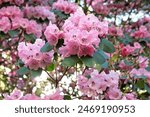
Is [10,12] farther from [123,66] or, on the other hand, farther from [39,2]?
[123,66]

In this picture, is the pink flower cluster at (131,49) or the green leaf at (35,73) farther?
the pink flower cluster at (131,49)

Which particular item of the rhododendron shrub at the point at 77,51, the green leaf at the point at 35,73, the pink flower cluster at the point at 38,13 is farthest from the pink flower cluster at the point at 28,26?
the green leaf at the point at 35,73

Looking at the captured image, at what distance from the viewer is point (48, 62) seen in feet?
7.03

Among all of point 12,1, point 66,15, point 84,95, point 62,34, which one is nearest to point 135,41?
point 66,15

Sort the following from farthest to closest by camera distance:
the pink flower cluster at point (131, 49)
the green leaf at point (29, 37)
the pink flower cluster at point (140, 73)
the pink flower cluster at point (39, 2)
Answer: the pink flower cluster at point (39, 2) → the pink flower cluster at point (131, 49) → the green leaf at point (29, 37) → the pink flower cluster at point (140, 73)

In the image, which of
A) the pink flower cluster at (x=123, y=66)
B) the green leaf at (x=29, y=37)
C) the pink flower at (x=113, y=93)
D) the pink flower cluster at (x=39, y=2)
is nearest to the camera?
the pink flower at (x=113, y=93)

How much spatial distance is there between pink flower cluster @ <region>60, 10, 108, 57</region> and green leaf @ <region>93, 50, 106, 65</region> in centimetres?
3

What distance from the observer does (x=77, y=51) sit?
1977 mm

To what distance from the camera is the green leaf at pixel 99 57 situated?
1988 millimetres

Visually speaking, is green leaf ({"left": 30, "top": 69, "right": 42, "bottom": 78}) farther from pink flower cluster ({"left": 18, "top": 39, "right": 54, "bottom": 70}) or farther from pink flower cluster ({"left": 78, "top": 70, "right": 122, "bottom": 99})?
pink flower cluster ({"left": 78, "top": 70, "right": 122, "bottom": 99})

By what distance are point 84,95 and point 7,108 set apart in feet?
1.49

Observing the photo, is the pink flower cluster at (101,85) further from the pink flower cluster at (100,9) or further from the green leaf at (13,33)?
the pink flower cluster at (100,9)

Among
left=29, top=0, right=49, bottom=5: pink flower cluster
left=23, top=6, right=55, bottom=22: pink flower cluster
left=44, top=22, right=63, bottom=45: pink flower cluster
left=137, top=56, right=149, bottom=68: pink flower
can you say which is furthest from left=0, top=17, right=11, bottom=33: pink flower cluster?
left=44, top=22, right=63, bottom=45: pink flower cluster

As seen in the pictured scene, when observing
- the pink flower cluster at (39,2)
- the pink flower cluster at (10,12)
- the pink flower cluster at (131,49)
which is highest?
the pink flower cluster at (39,2)
